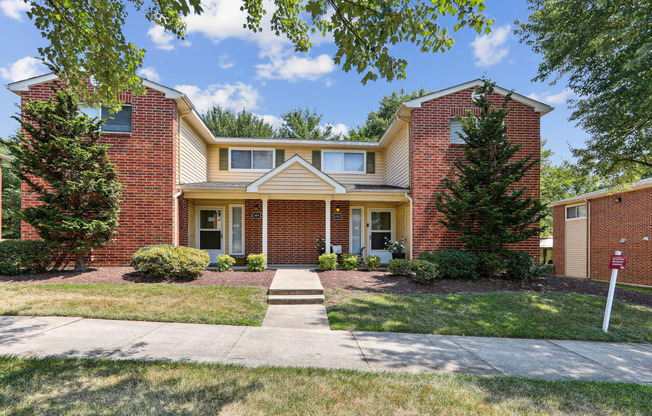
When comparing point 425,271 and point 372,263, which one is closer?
point 425,271

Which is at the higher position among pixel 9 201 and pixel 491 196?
pixel 9 201

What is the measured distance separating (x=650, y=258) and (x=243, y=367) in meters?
16.2

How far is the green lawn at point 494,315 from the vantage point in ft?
18.6

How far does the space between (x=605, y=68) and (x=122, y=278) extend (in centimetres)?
1528

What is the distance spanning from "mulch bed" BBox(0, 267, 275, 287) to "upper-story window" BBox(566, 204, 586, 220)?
56.7 feet

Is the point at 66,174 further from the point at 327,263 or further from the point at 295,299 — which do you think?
the point at 327,263

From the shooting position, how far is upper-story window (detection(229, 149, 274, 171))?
1340 centimetres

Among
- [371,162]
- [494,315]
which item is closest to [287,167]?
[371,162]

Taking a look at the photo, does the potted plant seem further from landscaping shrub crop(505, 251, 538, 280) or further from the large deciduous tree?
the large deciduous tree

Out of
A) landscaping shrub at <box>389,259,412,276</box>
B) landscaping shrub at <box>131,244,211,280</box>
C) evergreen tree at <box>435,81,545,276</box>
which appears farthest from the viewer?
landscaping shrub at <box>389,259,412,276</box>

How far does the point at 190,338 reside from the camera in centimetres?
470

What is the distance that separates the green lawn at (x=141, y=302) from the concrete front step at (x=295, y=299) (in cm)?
27

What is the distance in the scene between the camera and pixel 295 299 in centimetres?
705

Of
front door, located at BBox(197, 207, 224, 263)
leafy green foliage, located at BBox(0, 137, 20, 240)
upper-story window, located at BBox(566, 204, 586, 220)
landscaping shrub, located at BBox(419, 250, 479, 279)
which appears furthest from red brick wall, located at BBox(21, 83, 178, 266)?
leafy green foliage, located at BBox(0, 137, 20, 240)
